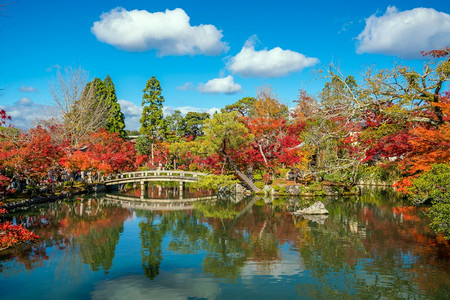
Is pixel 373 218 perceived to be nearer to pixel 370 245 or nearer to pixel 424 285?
pixel 370 245

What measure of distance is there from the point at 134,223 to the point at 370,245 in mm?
10884

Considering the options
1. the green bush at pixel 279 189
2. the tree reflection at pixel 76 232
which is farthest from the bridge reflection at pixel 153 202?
the green bush at pixel 279 189

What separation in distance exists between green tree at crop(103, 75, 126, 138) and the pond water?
920 inches

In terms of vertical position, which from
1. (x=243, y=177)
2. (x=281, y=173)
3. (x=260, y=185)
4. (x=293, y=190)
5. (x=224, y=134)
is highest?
(x=224, y=134)

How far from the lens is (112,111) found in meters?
40.8

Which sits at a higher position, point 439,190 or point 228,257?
point 439,190

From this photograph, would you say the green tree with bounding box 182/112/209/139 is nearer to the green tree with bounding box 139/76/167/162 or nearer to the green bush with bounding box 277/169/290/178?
the green tree with bounding box 139/76/167/162

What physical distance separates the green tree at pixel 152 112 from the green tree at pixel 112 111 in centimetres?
320

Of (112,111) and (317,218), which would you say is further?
(112,111)

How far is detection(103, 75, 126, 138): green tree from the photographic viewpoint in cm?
4062

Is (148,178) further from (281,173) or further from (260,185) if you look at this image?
(281,173)

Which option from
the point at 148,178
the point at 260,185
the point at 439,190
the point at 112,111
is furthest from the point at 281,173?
the point at 112,111

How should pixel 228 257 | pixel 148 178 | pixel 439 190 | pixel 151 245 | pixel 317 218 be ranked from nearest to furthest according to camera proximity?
pixel 439 190, pixel 228 257, pixel 151 245, pixel 317 218, pixel 148 178

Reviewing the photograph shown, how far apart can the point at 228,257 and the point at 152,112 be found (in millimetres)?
32342
